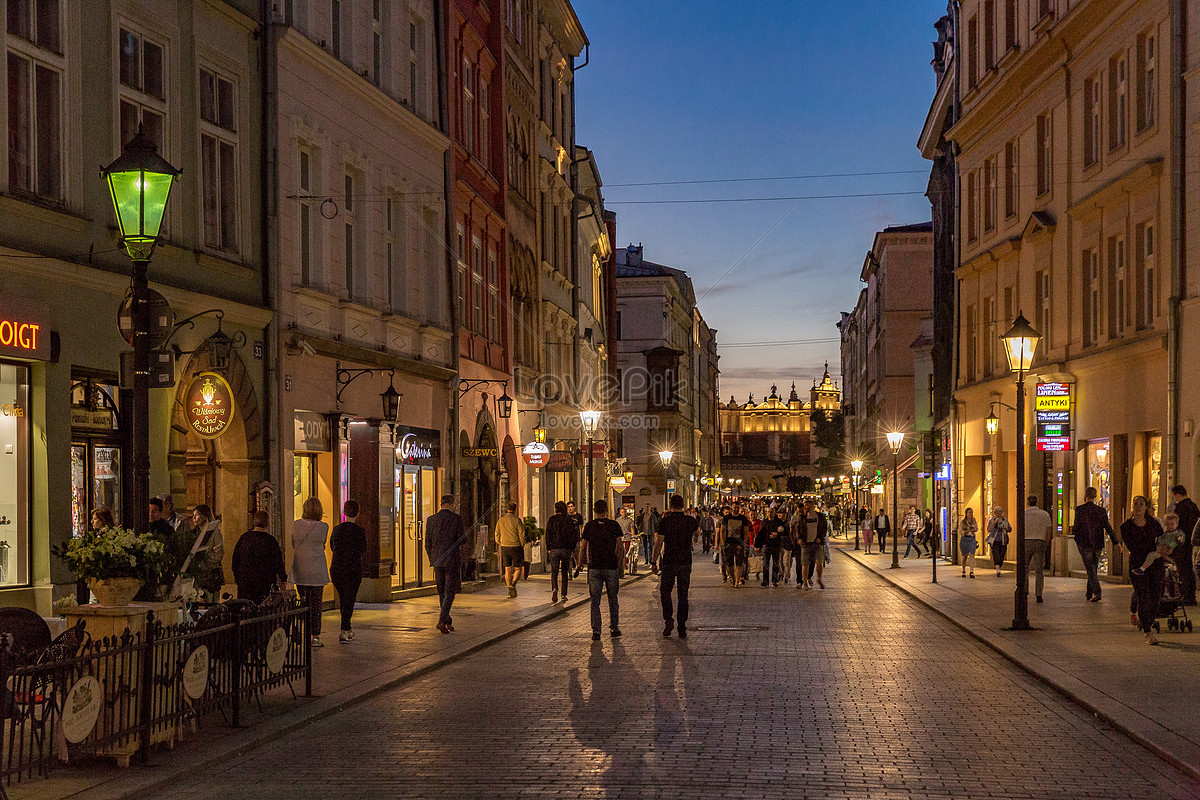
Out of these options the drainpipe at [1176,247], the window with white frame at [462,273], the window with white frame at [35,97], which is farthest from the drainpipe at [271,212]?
the drainpipe at [1176,247]

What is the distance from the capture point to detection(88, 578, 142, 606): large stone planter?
1029 centimetres

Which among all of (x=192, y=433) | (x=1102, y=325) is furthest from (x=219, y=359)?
(x=1102, y=325)

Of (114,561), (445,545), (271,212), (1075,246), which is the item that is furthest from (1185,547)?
(114,561)

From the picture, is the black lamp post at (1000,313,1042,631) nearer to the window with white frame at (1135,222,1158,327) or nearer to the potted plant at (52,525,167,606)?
the window with white frame at (1135,222,1158,327)

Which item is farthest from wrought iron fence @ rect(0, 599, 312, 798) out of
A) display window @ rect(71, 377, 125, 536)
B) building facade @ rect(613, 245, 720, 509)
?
building facade @ rect(613, 245, 720, 509)

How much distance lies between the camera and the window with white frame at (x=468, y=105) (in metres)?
32.6

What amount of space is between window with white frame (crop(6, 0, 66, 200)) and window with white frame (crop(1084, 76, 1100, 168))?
70.7 ft

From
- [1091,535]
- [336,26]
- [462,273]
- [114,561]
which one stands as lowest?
[1091,535]

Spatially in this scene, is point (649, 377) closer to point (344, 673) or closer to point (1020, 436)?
point (1020, 436)

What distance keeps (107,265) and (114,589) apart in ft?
24.2

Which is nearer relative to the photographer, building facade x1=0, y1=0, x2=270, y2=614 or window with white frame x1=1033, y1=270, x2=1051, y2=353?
building facade x1=0, y1=0, x2=270, y2=614

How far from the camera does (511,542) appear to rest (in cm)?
2712

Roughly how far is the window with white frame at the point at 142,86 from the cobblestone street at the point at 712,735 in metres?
7.55

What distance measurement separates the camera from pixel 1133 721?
37.9 feet
